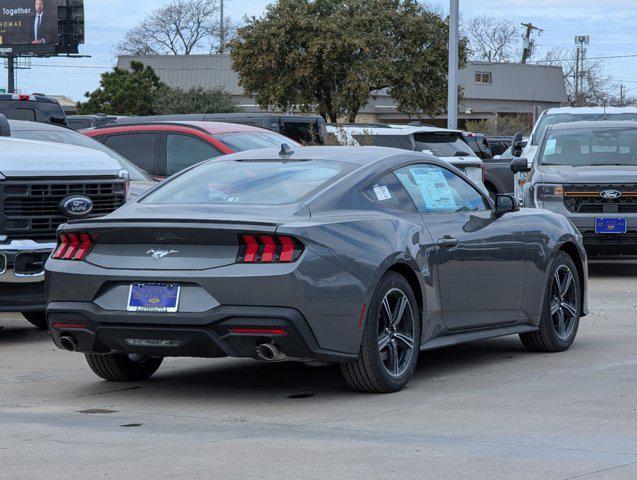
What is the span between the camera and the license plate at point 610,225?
15.2 metres

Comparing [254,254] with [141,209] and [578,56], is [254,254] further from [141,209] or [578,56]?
[578,56]

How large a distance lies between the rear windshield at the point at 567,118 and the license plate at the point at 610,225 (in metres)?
4.85

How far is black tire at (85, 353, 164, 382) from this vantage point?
8.24 metres

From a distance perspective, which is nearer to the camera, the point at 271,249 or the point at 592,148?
the point at 271,249

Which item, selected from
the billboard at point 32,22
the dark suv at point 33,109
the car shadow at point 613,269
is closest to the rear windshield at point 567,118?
the car shadow at point 613,269

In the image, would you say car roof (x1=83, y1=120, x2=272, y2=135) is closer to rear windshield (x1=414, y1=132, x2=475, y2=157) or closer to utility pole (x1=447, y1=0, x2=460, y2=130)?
rear windshield (x1=414, y1=132, x2=475, y2=157)

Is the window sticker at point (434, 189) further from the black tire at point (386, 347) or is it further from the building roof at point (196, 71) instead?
the building roof at point (196, 71)

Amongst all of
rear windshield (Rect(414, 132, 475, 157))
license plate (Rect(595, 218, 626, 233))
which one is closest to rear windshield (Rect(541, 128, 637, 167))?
license plate (Rect(595, 218, 626, 233))

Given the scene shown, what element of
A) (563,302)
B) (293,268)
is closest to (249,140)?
(563,302)

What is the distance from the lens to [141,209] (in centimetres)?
796

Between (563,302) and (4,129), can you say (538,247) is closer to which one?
(563,302)

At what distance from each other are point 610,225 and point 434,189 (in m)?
7.09

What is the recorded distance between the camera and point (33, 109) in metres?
17.3

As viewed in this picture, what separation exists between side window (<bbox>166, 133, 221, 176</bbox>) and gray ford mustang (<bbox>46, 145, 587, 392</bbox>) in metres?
6.93
